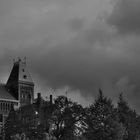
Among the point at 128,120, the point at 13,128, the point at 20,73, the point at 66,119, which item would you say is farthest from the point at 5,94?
the point at 66,119

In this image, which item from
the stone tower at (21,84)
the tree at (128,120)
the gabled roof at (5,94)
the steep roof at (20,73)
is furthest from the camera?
the steep roof at (20,73)

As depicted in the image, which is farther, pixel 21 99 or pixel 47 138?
pixel 21 99

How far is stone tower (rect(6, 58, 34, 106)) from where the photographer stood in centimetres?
19662

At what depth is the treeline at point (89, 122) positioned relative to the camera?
9488cm

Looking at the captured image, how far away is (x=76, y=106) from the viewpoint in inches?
4031

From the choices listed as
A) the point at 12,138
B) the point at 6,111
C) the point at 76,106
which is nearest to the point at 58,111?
the point at 76,106

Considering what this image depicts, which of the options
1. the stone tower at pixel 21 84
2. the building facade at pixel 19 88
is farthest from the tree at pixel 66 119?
the stone tower at pixel 21 84

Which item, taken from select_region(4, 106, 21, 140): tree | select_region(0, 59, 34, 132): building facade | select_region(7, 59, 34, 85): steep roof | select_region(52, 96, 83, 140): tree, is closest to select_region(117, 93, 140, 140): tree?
select_region(52, 96, 83, 140): tree

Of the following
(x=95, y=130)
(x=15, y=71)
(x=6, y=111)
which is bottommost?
(x=95, y=130)

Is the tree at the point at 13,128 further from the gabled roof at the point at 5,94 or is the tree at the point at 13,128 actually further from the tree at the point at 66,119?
the gabled roof at the point at 5,94

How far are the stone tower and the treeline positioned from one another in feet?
287

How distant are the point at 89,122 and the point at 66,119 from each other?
4.76 m

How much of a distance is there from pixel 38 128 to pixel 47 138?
2.64m

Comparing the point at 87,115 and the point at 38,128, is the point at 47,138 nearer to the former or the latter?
the point at 38,128
